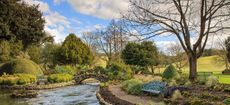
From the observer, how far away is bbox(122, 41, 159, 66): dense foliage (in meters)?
66.3

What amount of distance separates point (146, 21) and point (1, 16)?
27.6 m

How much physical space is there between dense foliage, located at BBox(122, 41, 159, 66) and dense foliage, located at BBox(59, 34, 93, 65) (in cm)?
1075

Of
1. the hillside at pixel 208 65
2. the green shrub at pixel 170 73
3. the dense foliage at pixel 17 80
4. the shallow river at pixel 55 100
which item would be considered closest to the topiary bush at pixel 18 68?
the dense foliage at pixel 17 80

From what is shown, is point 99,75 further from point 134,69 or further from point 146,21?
point 146,21

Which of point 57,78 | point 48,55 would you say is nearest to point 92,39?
point 48,55

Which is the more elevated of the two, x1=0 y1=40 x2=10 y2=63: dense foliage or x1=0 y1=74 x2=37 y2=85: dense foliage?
x1=0 y1=40 x2=10 y2=63: dense foliage

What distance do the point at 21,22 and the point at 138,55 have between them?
910 inches

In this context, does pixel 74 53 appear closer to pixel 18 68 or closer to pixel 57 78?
pixel 18 68

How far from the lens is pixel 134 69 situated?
197 feet

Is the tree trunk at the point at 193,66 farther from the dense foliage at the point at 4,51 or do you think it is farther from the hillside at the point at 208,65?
the hillside at the point at 208,65

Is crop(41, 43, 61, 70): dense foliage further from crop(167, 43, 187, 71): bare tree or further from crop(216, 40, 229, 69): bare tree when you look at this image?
crop(216, 40, 229, 69): bare tree

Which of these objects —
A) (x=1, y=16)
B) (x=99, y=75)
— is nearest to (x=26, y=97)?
(x=99, y=75)

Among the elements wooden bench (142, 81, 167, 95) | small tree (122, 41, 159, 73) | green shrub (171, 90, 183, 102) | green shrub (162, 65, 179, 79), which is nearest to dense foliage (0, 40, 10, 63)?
small tree (122, 41, 159, 73)

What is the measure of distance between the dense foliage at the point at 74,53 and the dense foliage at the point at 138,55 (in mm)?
10753
